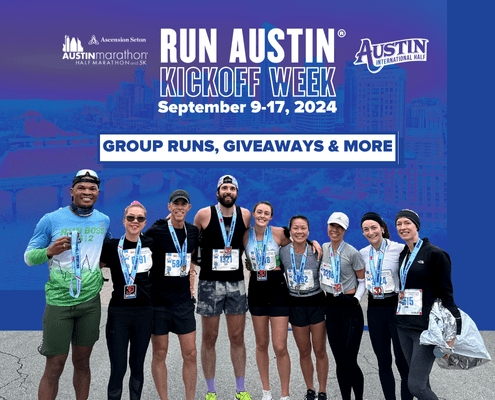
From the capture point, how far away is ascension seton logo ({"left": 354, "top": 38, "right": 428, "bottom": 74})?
6070 mm

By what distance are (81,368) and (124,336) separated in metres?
0.51

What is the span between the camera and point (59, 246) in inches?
127

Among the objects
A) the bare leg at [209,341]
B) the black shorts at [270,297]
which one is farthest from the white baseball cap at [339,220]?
the bare leg at [209,341]

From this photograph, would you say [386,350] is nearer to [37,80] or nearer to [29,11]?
[37,80]

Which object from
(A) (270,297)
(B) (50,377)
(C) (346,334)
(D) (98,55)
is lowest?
(B) (50,377)

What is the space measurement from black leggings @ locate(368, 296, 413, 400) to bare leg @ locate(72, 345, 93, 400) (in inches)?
91.8

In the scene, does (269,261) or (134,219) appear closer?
(134,219)

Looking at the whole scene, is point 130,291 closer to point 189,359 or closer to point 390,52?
point 189,359

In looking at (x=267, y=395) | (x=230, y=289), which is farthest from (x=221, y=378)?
(x=230, y=289)

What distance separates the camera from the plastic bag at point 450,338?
306cm

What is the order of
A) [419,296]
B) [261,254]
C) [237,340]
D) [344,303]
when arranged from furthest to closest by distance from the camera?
[237,340], [261,254], [344,303], [419,296]

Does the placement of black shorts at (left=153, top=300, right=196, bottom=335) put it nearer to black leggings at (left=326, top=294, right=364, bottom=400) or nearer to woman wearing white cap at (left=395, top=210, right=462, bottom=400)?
black leggings at (left=326, top=294, right=364, bottom=400)

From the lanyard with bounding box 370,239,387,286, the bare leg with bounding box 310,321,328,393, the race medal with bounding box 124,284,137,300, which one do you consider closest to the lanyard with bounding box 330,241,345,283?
the lanyard with bounding box 370,239,387,286

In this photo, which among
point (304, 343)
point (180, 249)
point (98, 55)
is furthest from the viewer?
point (98, 55)
